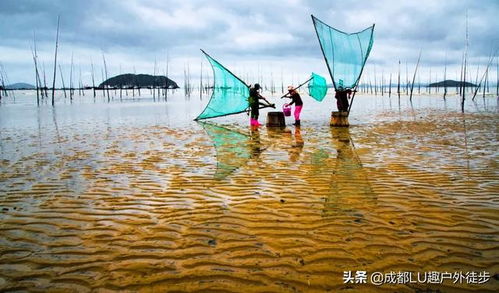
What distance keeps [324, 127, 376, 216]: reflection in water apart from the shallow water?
0.10ft

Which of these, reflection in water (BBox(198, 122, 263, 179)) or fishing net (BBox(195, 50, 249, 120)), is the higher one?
fishing net (BBox(195, 50, 249, 120))

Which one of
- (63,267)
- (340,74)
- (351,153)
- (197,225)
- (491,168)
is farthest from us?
(340,74)

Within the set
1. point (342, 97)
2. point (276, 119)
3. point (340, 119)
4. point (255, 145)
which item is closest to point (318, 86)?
point (342, 97)

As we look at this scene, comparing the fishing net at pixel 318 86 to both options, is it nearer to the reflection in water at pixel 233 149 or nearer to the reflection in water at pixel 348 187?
the reflection in water at pixel 233 149

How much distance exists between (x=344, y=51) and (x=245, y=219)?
14.2 metres

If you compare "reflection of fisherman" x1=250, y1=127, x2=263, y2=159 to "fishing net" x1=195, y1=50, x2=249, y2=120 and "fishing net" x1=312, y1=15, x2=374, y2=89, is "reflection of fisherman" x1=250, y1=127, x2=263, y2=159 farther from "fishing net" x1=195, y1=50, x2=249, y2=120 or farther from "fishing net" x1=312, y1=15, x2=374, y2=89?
"fishing net" x1=312, y1=15, x2=374, y2=89

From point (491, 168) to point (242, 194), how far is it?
5614 millimetres

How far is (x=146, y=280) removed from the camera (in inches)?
124

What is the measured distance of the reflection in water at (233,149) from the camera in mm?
7859

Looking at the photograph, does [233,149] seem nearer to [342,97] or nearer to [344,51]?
[342,97]

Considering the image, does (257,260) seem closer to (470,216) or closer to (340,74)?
(470,216)

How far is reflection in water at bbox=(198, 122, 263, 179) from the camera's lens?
7859 mm

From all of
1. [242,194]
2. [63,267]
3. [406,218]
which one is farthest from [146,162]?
[406,218]

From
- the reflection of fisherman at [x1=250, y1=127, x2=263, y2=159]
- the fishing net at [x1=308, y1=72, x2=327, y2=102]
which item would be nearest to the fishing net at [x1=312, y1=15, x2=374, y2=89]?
the fishing net at [x1=308, y1=72, x2=327, y2=102]
